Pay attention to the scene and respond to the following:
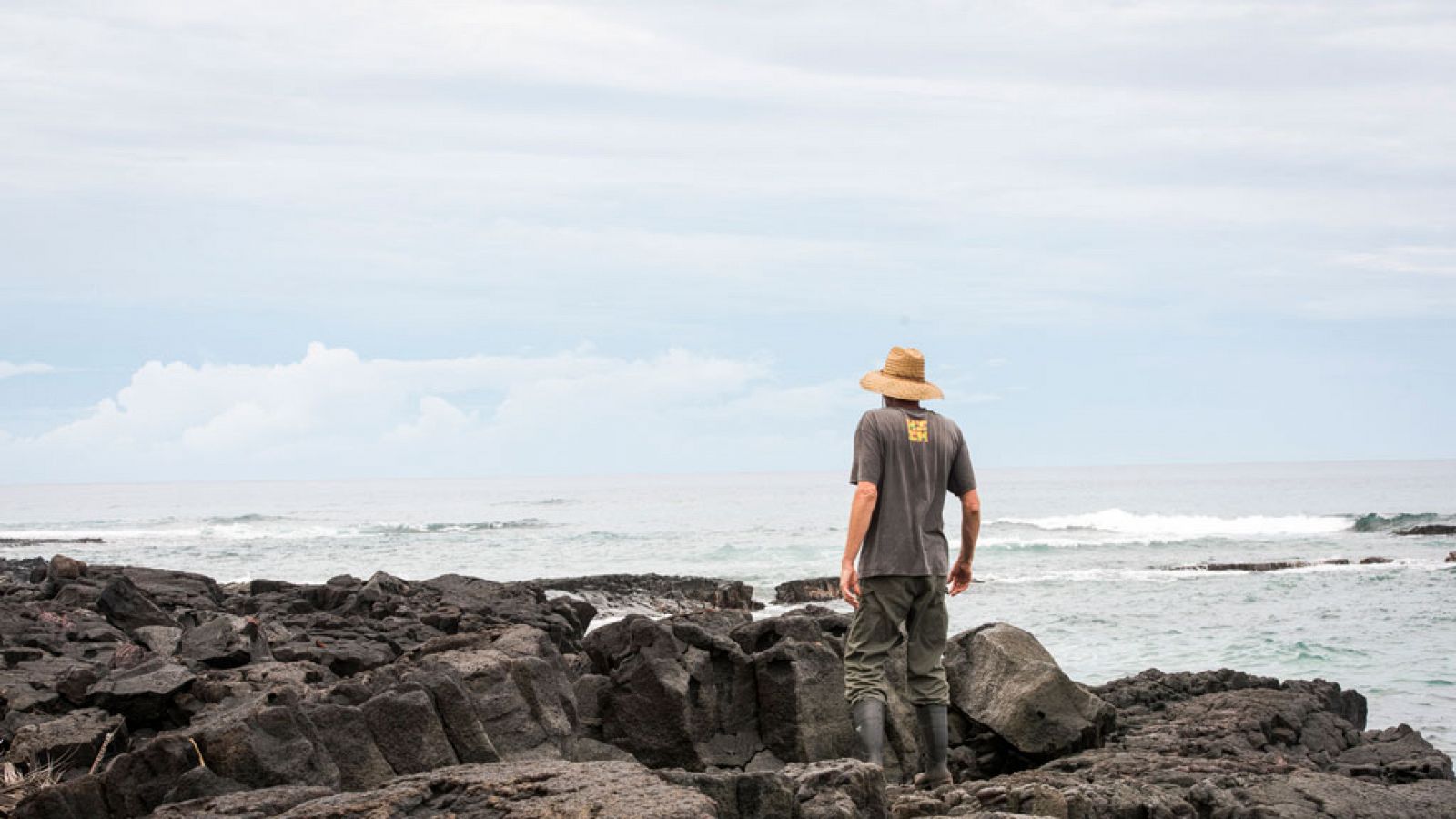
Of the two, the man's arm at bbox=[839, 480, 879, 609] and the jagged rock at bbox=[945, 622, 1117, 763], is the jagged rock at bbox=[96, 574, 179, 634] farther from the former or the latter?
the man's arm at bbox=[839, 480, 879, 609]

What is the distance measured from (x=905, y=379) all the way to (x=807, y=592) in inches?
796

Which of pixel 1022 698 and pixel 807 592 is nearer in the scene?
pixel 1022 698

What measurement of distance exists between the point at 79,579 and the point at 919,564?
12.6 meters

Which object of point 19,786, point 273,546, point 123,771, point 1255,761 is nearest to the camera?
point 123,771

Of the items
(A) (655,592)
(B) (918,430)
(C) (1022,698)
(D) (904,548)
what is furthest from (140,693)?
(A) (655,592)

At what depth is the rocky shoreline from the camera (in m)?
5.30

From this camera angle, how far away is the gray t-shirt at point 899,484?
24.1 ft

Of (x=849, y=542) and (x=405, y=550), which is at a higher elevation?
(x=849, y=542)

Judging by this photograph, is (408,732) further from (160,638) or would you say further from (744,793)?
(160,638)

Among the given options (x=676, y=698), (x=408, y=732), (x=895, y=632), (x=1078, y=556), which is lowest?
(x=1078, y=556)

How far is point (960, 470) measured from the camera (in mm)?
7707

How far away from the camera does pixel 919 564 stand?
736 cm

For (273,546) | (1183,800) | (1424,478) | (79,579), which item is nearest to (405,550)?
(273,546)

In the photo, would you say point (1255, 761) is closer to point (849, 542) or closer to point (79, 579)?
point (849, 542)
